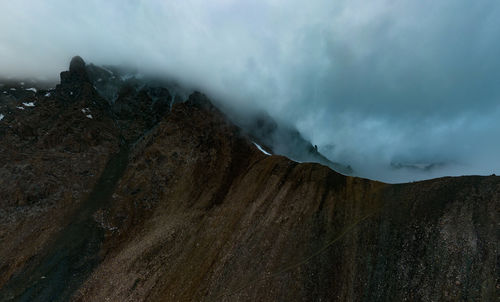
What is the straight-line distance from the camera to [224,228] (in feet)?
119

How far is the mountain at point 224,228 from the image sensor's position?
2425 cm

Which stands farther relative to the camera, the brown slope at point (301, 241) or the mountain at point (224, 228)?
the mountain at point (224, 228)

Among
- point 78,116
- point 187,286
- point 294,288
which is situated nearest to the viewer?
point 294,288

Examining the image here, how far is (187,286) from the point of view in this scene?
2823cm

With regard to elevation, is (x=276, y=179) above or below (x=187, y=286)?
above

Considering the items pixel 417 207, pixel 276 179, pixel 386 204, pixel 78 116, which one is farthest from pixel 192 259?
pixel 78 116

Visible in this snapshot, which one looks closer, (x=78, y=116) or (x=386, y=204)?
(x=386, y=204)

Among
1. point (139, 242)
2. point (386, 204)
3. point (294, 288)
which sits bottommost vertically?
Result: point (139, 242)

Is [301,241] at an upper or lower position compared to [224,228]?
upper

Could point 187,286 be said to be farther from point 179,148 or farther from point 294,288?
point 179,148

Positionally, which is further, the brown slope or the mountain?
the mountain

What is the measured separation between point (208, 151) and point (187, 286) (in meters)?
36.2

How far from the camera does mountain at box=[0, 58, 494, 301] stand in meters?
24.2

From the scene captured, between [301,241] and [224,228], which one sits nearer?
[301,241]
